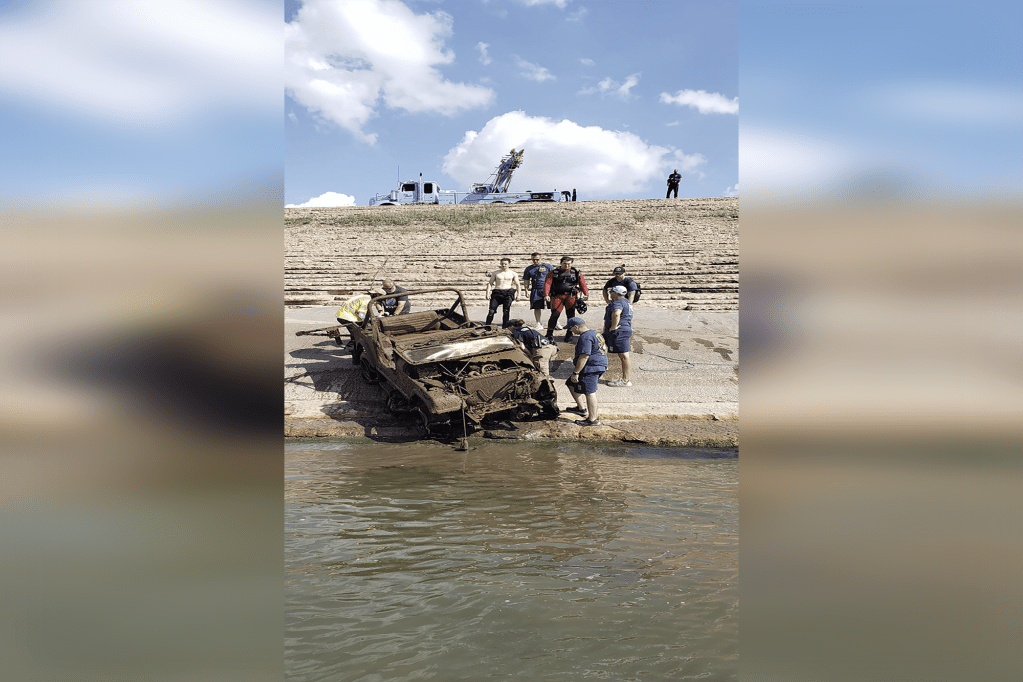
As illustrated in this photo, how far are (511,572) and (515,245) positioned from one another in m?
19.0

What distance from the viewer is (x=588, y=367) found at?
7.81 m

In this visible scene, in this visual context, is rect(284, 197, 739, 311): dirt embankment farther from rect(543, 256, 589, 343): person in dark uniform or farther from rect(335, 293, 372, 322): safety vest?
rect(335, 293, 372, 322): safety vest

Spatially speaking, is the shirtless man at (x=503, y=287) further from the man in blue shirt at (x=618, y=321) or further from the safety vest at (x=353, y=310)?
the man in blue shirt at (x=618, y=321)

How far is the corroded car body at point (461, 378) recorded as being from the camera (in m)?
7.43

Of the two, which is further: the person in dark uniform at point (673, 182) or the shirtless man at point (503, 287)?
the person in dark uniform at point (673, 182)

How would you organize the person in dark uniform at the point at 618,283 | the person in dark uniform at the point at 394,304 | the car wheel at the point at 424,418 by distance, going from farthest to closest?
the person in dark uniform at the point at 394,304
the person in dark uniform at the point at 618,283
the car wheel at the point at 424,418

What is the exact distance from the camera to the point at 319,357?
10.7 meters

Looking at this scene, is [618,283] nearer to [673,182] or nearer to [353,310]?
[353,310]

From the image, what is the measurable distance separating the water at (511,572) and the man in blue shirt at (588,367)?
132 cm

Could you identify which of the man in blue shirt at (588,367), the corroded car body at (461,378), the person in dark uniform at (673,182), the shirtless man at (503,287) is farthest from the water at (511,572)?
the person in dark uniform at (673,182)

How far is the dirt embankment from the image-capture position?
18.5 metres

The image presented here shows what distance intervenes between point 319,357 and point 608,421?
5671 millimetres

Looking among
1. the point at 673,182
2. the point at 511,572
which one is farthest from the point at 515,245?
the point at 511,572

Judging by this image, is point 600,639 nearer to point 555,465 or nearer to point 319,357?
point 555,465
